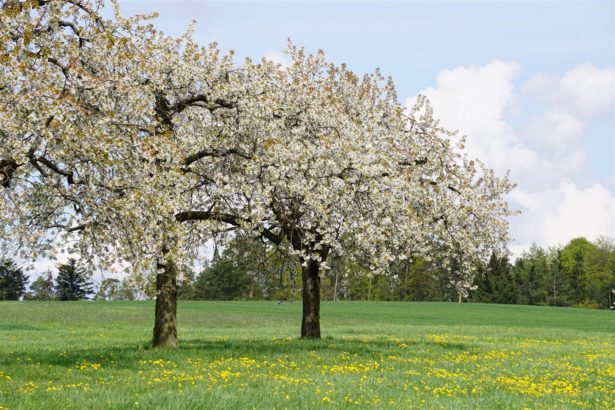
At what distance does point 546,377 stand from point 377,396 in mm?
7798

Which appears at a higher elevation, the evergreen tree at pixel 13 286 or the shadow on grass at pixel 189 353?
the evergreen tree at pixel 13 286

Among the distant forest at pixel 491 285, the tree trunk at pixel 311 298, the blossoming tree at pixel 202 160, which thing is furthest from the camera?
the distant forest at pixel 491 285

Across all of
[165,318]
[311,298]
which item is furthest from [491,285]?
[165,318]

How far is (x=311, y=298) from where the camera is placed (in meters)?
26.9

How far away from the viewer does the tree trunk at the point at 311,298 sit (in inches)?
1045

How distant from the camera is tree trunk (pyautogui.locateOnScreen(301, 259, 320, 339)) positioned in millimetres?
26547

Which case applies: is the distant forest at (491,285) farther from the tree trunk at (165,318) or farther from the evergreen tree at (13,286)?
the tree trunk at (165,318)

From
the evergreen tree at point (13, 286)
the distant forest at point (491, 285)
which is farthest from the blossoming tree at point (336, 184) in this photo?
the evergreen tree at point (13, 286)

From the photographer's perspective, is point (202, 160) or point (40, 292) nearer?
point (202, 160)

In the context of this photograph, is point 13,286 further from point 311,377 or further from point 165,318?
point 311,377

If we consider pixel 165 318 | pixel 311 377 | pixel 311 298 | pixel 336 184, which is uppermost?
pixel 336 184

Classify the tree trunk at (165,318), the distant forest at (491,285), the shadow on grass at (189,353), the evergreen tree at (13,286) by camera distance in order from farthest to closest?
the distant forest at (491,285) → the evergreen tree at (13,286) → the tree trunk at (165,318) → the shadow on grass at (189,353)

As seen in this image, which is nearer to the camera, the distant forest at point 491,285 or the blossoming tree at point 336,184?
the blossoming tree at point 336,184

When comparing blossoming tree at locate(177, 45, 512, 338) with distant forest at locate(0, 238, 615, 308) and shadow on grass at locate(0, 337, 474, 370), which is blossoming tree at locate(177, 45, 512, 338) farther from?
distant forest at locate(0, 238, 615, 308)
